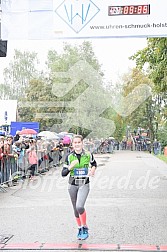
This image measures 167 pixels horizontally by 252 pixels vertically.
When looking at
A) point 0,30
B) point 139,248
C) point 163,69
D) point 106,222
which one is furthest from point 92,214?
point 163,69

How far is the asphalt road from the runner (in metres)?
0.37

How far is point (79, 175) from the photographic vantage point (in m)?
7.48

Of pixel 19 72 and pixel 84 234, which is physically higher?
pixel 19 72

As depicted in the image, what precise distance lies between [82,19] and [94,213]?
406cm

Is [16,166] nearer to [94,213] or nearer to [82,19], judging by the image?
[94,213]

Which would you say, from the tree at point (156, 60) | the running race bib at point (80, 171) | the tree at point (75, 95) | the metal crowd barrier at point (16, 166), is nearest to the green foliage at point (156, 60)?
the tree at point (156, 60)

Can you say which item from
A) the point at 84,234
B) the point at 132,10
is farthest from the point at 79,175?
the point at 132,10

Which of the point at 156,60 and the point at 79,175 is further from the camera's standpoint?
the point at 156,60

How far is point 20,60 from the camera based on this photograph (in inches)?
2773

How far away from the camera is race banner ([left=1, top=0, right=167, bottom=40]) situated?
8984mm

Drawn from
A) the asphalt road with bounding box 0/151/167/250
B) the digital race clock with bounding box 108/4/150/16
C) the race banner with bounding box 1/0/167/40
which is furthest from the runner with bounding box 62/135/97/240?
the digital race clock with bounding box 108/4/150/16

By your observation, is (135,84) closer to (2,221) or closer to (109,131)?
(109,131)

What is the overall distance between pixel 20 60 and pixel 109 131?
2284 centimetres

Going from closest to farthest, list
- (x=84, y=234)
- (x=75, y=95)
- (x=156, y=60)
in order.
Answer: (x=84, y=234) → (x=156, y=60) → (x=75, y=95)
